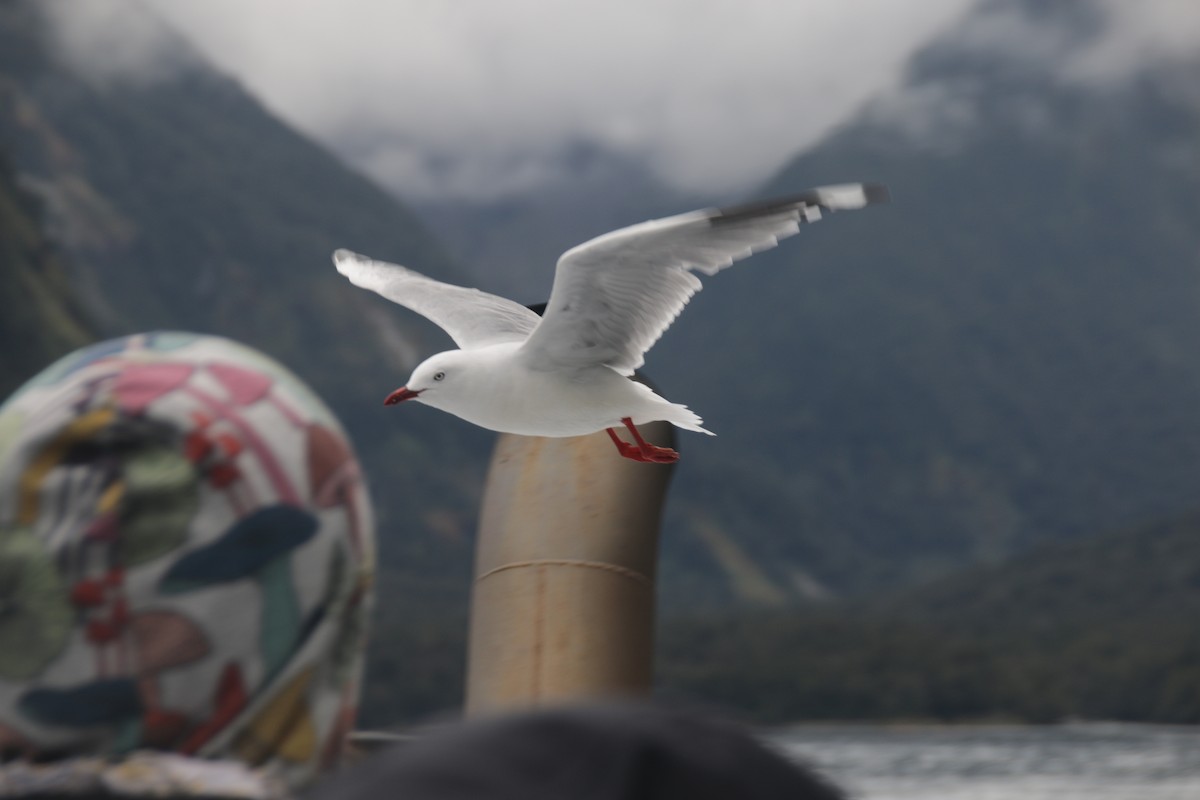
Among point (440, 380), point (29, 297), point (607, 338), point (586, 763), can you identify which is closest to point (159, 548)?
point (586, 763)

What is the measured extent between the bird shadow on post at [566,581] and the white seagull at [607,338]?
0.29m

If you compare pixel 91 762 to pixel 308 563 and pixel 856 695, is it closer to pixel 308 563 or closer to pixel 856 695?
pixel 308 563

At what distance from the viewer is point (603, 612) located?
5789 millimetres

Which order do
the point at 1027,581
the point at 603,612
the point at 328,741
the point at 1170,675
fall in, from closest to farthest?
the point at 328,741 → the point at 603,612 → the point at 1170,675 → the point at 1027,581

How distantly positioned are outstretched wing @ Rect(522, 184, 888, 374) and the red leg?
90 cm

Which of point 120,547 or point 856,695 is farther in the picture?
point 856,695

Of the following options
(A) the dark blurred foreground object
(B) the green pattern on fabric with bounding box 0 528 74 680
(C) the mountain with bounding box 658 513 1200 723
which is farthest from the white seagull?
(C) the mountain with bounding box 658 513 1200 723

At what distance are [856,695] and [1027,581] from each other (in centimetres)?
5127

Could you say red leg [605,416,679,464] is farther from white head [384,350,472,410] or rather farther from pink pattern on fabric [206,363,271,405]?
pink pattern on fabric [206,363,271,405]

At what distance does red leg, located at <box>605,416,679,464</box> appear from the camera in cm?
622

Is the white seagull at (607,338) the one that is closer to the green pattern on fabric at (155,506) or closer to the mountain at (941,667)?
the green pattern on fabric at (155,506)

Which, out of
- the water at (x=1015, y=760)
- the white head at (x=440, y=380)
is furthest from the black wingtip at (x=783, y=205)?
the water at (x=1015, y=760)

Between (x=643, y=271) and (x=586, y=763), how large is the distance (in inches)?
233

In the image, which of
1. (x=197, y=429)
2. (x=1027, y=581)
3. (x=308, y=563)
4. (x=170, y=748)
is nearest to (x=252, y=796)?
(x=170, y=748)
